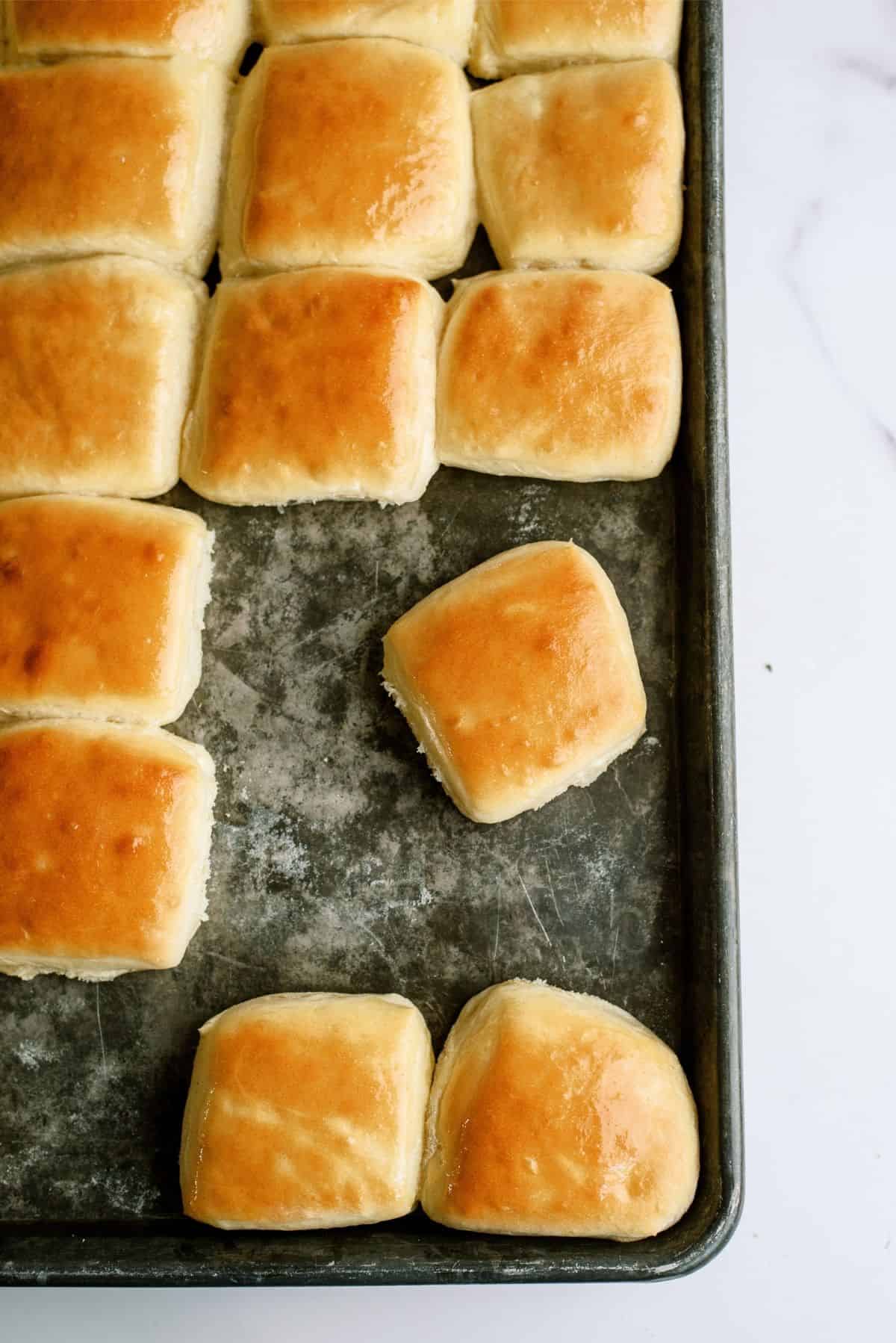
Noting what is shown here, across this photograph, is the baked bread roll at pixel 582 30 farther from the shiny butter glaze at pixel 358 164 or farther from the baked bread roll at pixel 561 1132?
the baked bread roll at pixel 561 1132

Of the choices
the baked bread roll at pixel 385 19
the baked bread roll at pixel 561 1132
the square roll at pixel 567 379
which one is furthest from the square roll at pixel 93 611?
the baked bread roll at pixel 385 19

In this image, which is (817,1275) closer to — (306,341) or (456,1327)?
(456,1327)

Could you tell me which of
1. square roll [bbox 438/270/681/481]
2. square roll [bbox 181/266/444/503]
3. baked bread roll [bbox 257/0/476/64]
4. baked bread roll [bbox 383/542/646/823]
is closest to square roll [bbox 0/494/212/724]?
square roll [bbox 181/266/444/503]

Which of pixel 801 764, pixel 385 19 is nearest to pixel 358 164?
pixel 385 19

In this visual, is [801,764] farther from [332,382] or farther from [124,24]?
[124,24]

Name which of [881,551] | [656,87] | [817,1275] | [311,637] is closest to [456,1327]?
[817,1275]

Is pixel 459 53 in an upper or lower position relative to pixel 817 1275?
upper
